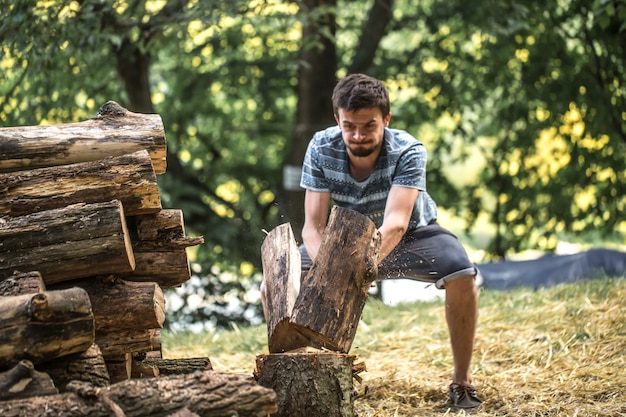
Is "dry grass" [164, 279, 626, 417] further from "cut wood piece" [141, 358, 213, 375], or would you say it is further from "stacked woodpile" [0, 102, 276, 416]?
"stacked woodpile" [0, 102, 276, 416]

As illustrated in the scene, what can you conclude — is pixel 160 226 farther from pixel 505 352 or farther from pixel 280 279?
pixel 505 352

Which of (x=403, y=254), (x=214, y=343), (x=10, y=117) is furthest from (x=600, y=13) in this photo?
(x=10, y=117)

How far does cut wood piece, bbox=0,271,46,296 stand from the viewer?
3117 millimetres

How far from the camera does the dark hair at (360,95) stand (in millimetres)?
4156

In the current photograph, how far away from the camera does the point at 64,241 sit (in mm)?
3330

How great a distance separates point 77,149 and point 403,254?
1.79 meters

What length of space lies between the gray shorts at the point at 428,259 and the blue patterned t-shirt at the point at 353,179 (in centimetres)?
9

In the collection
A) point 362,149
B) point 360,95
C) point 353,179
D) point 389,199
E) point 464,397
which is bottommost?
point 464,397

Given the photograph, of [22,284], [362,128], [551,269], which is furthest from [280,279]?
[551,269]

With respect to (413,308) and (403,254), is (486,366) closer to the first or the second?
(403,254)

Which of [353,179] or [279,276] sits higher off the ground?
[353,179]

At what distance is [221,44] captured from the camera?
33.0 ft

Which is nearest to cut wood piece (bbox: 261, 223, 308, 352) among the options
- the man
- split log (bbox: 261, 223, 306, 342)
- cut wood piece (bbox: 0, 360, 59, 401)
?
split log (bbox: 261, 223, 306, 342)

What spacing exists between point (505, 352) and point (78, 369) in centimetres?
296
